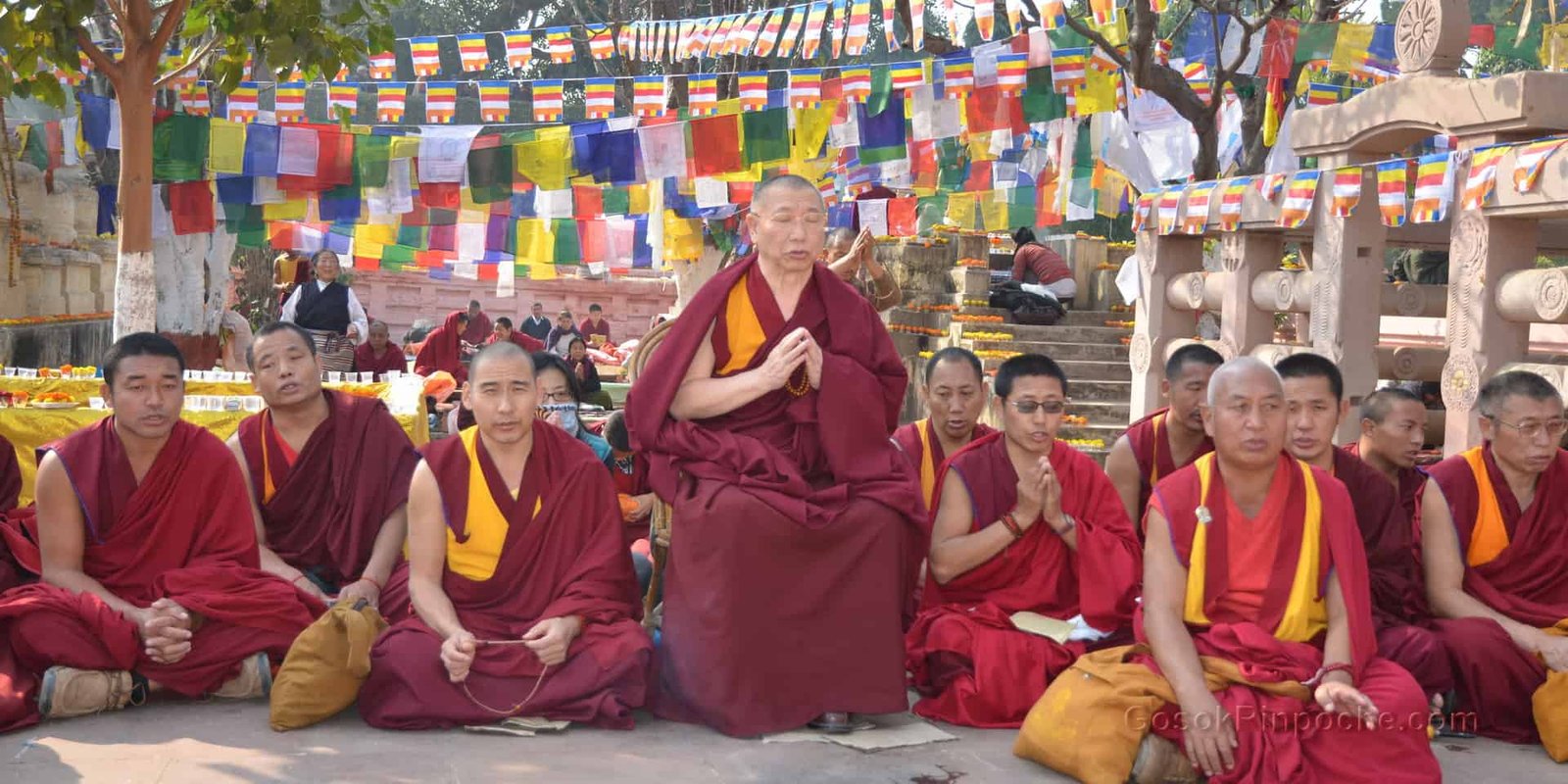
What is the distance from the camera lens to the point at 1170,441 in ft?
18.9

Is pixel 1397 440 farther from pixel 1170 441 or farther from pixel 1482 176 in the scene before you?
pixel 1482 176

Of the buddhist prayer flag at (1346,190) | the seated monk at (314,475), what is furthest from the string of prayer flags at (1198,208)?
the seated monk at (314,475)

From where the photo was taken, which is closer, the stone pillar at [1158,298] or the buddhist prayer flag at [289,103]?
the stone pillar at [1158,298]

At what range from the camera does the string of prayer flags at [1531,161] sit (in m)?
6.39

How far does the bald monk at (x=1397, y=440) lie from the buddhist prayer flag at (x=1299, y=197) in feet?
8.29

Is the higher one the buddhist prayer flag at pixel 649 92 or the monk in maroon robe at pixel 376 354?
the buddhist prayer flag at pixel 649 92

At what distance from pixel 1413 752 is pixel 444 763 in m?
2.71

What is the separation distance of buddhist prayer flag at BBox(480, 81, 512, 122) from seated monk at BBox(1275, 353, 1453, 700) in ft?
36.6

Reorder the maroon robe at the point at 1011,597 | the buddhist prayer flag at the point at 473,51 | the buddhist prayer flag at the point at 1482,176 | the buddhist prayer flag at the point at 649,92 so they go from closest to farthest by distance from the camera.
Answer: the maroon robe at the point at 1011,597
the buddhist prayer flag at the point at 1482,176
the buddhist prayer flag at the point at 649,92
the buddhist prayer flag at the point at 473,51

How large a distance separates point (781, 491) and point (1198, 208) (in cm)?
471

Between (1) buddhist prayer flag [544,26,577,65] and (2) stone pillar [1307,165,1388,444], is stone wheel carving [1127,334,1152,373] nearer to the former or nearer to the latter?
(2) stone pillar [1307,165,1388,444]

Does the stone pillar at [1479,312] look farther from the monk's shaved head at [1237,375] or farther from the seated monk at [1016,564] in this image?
the monk's shaved head at [1237,375]

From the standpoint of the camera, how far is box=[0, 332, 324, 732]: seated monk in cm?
455

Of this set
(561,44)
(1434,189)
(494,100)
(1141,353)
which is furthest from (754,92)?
(1434,189)
